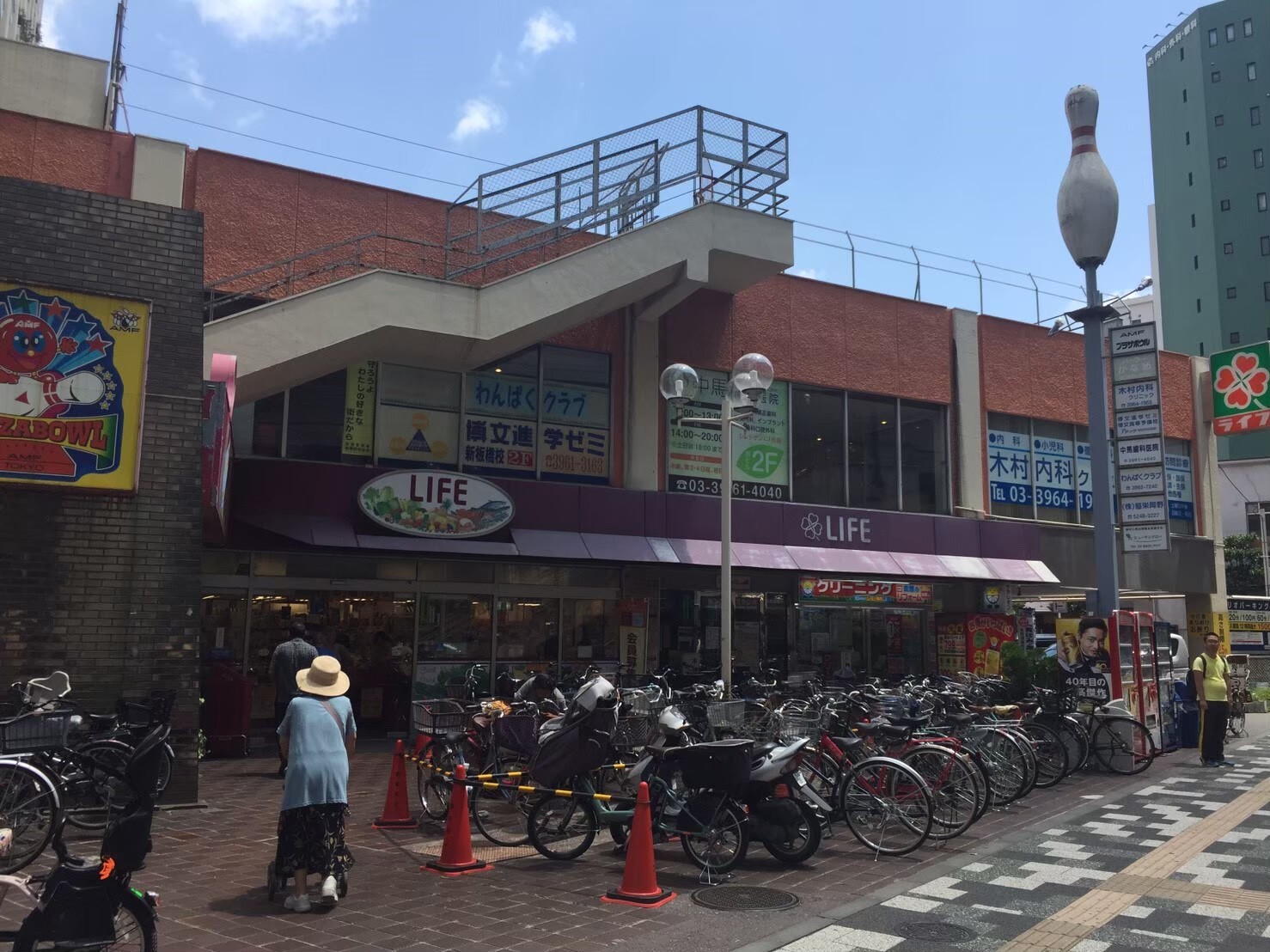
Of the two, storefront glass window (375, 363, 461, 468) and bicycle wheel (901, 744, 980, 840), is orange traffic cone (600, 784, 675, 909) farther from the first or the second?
storefront glass window (375, 363, 461, 468)

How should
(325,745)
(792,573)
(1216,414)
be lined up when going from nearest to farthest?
1. (325,745)
2. (792,573)
3. (1216,414)

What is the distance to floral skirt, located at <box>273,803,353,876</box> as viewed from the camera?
6.55 meters

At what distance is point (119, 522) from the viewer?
9.77 meters

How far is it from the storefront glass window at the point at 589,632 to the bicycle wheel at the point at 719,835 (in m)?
9.77

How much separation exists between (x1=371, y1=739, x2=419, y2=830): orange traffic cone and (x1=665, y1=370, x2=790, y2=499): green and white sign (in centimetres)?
964

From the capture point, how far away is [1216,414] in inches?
1061

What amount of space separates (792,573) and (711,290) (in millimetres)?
5693

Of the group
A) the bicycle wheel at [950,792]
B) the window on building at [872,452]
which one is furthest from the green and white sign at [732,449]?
the bicycle wheel at [950,792]

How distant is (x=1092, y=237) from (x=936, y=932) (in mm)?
13603

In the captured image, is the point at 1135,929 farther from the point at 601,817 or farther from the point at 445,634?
the point at 445,634

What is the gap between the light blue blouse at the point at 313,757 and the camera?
6.53 metres

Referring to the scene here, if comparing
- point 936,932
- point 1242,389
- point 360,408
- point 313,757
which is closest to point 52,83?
point 360,408

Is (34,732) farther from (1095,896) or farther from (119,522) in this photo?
(1095,896)

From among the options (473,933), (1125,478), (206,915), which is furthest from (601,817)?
(1125,478)
